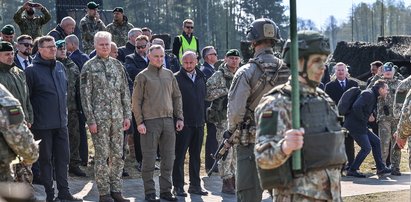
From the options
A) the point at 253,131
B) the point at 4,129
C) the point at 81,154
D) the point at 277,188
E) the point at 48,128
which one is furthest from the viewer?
the point at 81,154

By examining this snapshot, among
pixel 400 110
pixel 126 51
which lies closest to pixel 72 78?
pixel 126 51

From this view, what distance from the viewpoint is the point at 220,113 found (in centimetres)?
1169

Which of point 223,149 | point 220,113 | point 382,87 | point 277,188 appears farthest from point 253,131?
point 382,87

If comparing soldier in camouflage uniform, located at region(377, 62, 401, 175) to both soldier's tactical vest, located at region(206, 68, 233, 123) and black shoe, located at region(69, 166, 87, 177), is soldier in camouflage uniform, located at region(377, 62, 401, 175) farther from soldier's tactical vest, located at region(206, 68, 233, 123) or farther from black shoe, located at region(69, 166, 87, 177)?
black shoe, located at region(69, 166, 87, 177)

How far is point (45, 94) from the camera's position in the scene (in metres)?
10.3

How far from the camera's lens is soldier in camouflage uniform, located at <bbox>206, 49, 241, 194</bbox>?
1172cm

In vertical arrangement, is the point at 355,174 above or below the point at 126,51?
below

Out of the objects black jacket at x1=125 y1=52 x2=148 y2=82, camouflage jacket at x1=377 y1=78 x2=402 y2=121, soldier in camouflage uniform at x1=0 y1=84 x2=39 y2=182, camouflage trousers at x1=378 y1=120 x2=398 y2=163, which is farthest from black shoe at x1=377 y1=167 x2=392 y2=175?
soldier in camouflage uniform at x1=0 y1=84 x2=39 y2=182

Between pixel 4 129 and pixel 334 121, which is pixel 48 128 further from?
pixel 334 121

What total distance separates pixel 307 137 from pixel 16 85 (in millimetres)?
5107

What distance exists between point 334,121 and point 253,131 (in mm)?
2038

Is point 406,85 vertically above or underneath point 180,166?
above

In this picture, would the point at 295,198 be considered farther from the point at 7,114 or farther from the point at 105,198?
the point at 105,198

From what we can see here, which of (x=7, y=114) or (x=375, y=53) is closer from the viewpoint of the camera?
(x=7, y=114)
